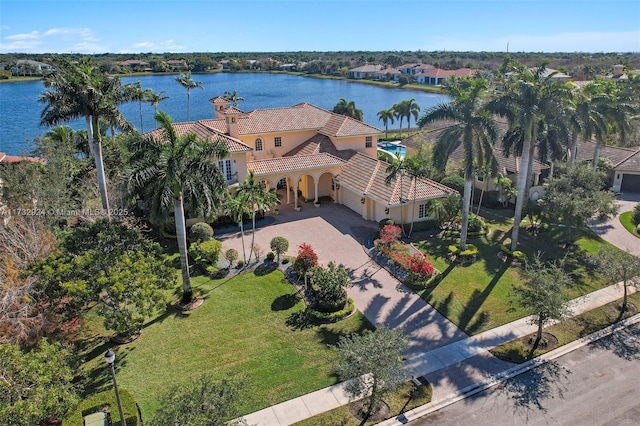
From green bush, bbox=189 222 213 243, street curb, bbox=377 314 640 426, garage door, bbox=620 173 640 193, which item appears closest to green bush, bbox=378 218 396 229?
green bush, bbox=189 222 213 243

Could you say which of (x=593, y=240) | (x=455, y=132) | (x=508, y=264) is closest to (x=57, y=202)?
(x=455, y=132)

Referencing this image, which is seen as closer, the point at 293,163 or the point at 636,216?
the point at 636,216

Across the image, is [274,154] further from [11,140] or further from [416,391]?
[11,140]

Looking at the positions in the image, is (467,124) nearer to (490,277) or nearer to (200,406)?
(490,277)

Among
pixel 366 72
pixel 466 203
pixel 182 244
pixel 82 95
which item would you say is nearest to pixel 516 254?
pixel 466 203

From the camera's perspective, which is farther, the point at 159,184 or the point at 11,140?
the point at 11,140
